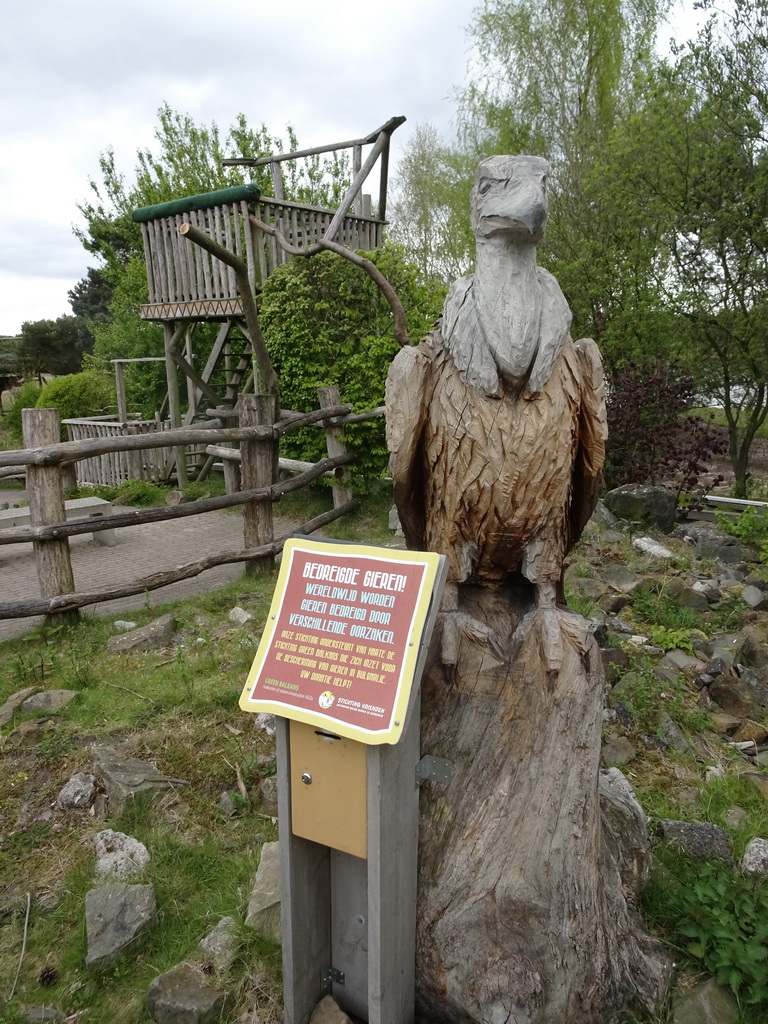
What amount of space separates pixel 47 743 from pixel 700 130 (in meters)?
8.75

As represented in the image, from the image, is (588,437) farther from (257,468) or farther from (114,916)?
(257,468)

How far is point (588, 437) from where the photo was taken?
2.37m

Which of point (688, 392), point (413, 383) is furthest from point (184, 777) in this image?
point (688, 392)

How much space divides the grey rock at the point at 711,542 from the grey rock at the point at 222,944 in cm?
526

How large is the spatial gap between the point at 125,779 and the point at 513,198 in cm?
273

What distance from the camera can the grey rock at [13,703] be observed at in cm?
367

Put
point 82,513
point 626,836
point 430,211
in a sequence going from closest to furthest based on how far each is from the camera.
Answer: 1. point 626,836
2. point 82,513
3. point 430,211

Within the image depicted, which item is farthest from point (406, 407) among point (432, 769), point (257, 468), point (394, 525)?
point (394, 525)

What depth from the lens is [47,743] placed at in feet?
11.2

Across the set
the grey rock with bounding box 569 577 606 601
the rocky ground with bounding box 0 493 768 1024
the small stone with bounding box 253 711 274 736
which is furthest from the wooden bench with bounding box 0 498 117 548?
the grey rock with bounding box 569 577 606 601

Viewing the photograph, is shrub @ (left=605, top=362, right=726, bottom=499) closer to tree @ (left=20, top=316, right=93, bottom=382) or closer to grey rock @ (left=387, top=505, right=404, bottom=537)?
grey rock @ (left=387, top=505, right=404, bottom=537)

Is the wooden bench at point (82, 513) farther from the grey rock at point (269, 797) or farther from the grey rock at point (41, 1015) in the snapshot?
the grey rock at point (41, 1015)

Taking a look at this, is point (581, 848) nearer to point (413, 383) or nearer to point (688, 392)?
point (413, 383)

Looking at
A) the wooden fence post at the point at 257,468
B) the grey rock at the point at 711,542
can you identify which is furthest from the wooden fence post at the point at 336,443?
the grey rock at the point at 711,542
